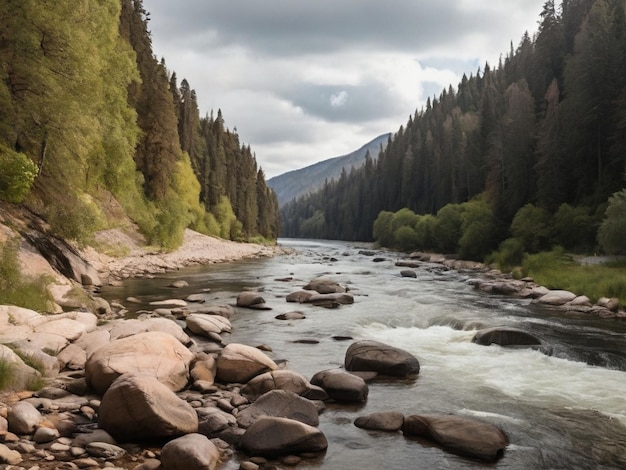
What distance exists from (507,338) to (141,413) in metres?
12.3

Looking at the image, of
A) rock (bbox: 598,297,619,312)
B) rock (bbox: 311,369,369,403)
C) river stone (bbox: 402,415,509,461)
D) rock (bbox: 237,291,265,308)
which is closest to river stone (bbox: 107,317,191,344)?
rock (bbox: 311,369,369,403)

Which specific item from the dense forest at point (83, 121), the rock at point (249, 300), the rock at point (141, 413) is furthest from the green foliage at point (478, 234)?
the rock at point (141, 413)

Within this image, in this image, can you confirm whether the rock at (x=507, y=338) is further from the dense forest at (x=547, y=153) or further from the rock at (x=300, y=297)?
the dense forest at (x=547, y=153)

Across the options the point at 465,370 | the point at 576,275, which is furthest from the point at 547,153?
the point at 465,370

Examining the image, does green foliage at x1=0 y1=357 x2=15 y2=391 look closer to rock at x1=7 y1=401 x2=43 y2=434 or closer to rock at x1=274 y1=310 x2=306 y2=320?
rock at x1=7 y1=401 x2=43 y2=434

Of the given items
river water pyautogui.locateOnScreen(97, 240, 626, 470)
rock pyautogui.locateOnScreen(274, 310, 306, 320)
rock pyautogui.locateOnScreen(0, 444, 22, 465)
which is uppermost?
rock pyautogui.locateOnScreen(0, 444, 22, 465)

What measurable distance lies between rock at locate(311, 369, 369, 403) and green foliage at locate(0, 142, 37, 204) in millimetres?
14782

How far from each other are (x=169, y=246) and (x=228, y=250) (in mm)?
15837

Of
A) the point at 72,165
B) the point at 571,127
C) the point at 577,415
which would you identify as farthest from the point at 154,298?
the point at 571,127

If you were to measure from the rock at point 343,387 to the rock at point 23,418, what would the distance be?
216 inches

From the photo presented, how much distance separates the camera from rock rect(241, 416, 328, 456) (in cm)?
781

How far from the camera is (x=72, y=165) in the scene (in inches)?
853

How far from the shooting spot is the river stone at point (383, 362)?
498 inches

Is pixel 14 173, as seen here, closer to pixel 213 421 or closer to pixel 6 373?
pixel 6 373
